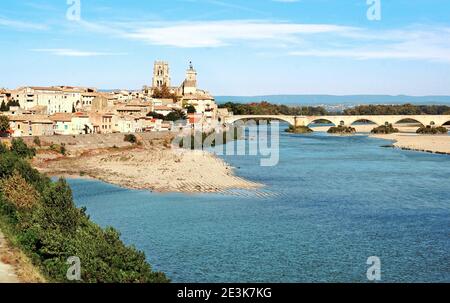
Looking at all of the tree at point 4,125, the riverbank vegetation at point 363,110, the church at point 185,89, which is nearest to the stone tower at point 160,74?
the church at point 185,89

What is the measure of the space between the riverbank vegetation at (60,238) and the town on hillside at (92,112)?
23.2 m

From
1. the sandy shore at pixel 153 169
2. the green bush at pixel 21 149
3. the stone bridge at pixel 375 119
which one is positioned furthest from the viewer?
the stone bridge at pixel 375 119

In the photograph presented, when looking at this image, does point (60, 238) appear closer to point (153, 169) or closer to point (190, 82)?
point (153, 169)

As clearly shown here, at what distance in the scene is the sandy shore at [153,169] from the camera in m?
24.9

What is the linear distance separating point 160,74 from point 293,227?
72.0m

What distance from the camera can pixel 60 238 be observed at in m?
12.0

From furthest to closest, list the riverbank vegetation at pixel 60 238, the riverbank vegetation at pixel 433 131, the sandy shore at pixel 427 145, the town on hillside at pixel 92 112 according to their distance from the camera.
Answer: the riverbank vegetation at pixel 433 131
the sandy shore at pixel 427 145
the town on hillside at pixel 92 112
the riverbank vegetation at pixel 60 238

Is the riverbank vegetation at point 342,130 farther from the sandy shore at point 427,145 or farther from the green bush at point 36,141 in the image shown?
the green bush at point 36,141

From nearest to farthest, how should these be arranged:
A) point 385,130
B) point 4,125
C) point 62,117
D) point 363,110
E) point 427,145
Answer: point 4,125 < point 62,117 < point 427,145 < point 385,130 < point 363,110

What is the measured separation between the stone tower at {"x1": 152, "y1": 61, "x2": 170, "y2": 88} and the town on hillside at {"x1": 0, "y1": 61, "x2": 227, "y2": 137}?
32.0ft

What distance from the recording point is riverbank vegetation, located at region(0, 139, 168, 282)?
10336 mm

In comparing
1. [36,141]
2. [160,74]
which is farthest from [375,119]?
[36,141]
